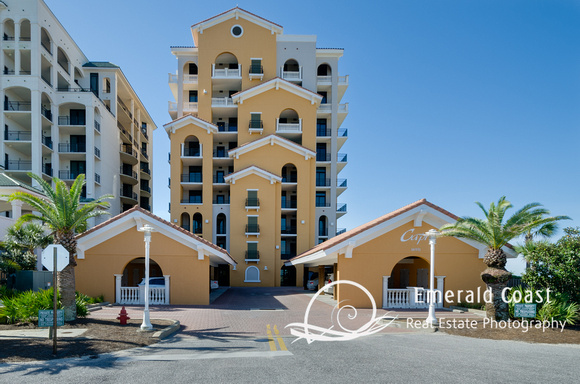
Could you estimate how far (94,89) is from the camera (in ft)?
150

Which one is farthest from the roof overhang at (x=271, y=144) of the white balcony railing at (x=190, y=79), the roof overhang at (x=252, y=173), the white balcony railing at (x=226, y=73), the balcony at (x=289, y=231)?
the white balcony railing at (x=190, y=79)

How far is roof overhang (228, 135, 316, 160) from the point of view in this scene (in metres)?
39.2

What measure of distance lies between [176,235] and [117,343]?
9606 mm

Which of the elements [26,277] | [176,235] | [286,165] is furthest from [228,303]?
[286,165]

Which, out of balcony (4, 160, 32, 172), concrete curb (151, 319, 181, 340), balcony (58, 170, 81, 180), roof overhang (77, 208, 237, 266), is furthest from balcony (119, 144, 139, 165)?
concrete curb (151, 319, 181, 340)

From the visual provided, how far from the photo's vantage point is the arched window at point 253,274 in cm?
3814

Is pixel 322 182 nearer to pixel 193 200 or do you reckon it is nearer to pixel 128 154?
pixel 193 200

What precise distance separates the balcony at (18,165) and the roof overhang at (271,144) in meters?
20.9

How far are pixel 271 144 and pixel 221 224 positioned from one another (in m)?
10.8

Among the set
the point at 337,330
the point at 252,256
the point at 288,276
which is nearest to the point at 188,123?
the point at 252,256

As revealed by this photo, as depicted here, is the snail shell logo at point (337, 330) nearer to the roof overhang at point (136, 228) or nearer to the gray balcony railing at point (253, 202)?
the roof overhang at point (136, 228)

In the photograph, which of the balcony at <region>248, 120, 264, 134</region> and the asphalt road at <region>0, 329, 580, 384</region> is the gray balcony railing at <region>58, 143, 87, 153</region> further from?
the asphalt road at <region>0, 329, 580, 384</region>

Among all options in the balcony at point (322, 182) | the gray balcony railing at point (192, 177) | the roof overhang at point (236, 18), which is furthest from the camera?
the balcony at point (322, 182)

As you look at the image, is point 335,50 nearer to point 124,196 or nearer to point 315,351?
point 124,196
